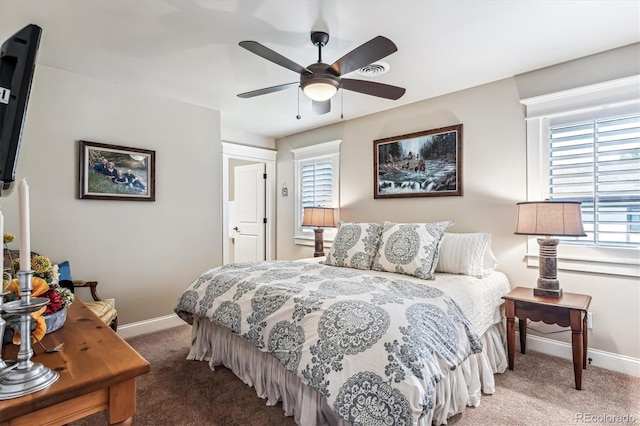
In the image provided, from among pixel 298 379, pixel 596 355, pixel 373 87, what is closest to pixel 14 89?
pixel 298 379

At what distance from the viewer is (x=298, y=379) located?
1.92 meters

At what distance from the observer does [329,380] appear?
154cm

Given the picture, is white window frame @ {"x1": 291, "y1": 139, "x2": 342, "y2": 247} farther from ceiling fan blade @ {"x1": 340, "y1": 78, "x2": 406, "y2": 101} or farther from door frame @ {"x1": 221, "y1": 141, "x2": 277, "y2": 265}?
ceiling fan blade @ {"x1": 340, "y1": 78, "x2": 406, "y2": 101}

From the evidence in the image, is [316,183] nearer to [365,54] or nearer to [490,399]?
[365,54]

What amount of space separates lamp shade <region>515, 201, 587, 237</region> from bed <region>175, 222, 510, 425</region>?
1.27 ft

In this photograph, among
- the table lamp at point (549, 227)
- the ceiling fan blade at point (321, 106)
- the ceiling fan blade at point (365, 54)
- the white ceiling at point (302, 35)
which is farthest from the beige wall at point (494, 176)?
the ceiling fan blade at point (365, 54)

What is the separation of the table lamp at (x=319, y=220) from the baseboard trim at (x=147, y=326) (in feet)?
5.84

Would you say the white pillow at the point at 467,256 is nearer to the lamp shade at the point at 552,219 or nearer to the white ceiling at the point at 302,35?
the lamp shade at the point at 552,219

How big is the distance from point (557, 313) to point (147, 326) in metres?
3.59

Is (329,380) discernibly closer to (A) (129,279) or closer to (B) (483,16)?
(B) (483,16)

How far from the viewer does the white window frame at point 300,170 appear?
443 centimetres

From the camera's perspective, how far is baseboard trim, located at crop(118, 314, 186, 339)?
10.6ft

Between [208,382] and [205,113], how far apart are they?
2.85m

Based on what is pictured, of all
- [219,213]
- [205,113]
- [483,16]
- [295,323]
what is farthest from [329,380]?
[205,113]
